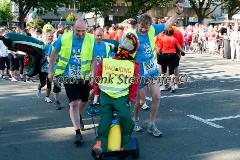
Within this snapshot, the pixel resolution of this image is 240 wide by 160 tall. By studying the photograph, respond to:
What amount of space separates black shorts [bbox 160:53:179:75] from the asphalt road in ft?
2.27

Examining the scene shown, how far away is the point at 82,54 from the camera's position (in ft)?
21.3

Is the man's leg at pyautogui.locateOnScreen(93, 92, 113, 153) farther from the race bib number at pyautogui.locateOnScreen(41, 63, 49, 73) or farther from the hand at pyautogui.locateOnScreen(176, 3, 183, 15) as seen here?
the race bib number at pyautogui.locateOnScreen(41, 63, 49, 73)

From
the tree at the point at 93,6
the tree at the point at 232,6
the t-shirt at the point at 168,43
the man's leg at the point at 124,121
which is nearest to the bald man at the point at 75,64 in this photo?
the man's leg at the point at 124,121

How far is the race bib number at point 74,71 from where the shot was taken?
6504 millimetres

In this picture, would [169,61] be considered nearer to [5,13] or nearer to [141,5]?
[141,5]

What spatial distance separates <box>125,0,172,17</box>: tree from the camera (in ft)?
182

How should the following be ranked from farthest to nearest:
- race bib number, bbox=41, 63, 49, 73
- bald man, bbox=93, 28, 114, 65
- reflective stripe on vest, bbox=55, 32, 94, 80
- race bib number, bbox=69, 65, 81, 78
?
race bib number, bbox=41, 63, 49, 73, bald man, bbox=93, 28, 114, 65, race bib number, bbox=69, 65, 81, 78, reflective stripe on vest, bbox=55, 32, 94, 80

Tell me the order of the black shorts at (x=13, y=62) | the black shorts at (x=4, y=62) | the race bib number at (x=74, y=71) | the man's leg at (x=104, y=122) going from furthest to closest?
the black shorts at (x=4, y=62), the black shorts at (x=13, y=62), the race bib number at (x=74, y=71), the man's leg at (x=104, y=122)

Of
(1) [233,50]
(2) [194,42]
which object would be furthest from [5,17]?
(1) [233,50]

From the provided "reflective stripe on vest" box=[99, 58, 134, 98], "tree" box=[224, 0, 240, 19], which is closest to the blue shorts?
"reflective stripe on vest" box=[99, 58, 134, 98]

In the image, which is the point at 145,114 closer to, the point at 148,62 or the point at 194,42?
the point at 148,62

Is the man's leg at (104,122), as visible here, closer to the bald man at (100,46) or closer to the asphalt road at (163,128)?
the asphalt road at (163,128)

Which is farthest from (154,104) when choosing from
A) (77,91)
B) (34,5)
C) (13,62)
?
(34,5)

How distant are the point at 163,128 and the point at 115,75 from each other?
222 cm
